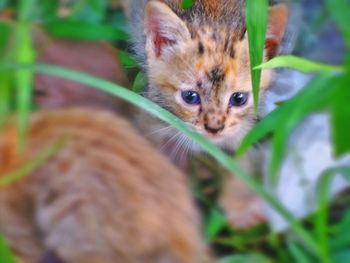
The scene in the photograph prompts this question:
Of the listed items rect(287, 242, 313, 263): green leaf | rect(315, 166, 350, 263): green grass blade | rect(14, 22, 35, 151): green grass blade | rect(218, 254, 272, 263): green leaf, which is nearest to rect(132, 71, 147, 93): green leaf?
rect(14, 22, 35, 151): green grass blade

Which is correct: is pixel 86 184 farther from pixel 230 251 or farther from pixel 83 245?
pixel 230 251

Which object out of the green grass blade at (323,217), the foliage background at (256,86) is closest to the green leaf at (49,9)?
the foliage background at (256,86)

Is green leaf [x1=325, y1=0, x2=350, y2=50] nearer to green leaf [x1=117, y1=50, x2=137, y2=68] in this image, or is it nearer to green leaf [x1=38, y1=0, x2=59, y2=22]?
green leaf [x1=117, y1=50, x2=137, y2=68]

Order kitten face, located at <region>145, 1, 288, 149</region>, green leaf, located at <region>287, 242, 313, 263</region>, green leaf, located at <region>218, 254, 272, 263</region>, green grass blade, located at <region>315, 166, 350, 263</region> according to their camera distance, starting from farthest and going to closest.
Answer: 1. green leaf, located at <region>218, 254, 272, 263</region>
2. green leaf, located at <region>287, 242, 313, 263</region>
3. green grass blade, located at <region>315, 166, 350, 263</region>
4. kitten face, located at <region>145, 1, 288, 149</region>

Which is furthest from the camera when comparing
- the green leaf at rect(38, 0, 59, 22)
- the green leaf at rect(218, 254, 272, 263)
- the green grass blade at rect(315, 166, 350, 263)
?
the green leaf at rect(218, 254, 272, 263)

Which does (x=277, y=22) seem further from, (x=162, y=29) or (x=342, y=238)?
(x=342, y=238)

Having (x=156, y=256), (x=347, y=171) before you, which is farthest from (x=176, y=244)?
(x=347, y=171)

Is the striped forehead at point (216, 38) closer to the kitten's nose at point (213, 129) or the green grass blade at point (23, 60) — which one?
the kitten's nose at point (213, 129)

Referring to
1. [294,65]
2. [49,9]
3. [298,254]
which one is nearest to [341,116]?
[294,65]
